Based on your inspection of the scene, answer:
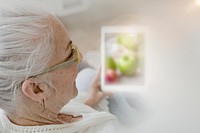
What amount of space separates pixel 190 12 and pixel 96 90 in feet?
1.13

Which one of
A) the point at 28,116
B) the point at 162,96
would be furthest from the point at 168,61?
the point at 28,116

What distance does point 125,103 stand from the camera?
107cm

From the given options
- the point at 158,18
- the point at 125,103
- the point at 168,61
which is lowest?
the point at 125,103

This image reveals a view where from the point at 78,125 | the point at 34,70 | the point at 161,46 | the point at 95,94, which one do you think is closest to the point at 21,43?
the point at 34,70

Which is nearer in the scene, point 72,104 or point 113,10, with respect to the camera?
point 72,104

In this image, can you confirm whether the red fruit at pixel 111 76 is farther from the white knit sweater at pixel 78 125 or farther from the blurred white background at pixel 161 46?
the white knit sweater at pixel 78 125

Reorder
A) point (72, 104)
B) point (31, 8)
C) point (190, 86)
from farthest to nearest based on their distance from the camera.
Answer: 1. point (190, 86)
2. point (72, 104)
3. point (31, 8)

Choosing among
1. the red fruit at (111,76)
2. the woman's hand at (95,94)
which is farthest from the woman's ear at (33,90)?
the red fruit at (111,76)

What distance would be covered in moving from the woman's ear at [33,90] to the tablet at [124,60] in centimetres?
38

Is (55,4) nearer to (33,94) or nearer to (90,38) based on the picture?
(90,38)

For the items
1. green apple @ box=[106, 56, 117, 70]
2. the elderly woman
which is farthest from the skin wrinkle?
green apple @ box=[106, 56, 117, 70]

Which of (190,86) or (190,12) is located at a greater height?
(190,12)

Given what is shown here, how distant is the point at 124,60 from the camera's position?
44.2 inches

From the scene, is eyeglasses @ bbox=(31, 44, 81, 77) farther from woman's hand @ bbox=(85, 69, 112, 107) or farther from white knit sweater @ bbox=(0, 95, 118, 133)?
woman's hand @ bbox=(85, 69, 112, 107)
